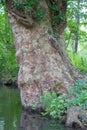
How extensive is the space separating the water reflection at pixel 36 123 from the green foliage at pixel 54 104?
26 centimetres

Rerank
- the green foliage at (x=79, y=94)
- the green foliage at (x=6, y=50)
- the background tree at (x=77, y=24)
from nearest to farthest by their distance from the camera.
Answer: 1. the green foliage at (x=79, y=94)
2. the background tree at (x=77, y=24)
3. the green foliage at (x=6, y=50)

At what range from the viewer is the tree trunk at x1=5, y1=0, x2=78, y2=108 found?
464 inches

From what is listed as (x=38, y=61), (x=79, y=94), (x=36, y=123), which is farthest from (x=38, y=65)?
(x=36, y=123)

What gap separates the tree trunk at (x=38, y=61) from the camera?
11.8m

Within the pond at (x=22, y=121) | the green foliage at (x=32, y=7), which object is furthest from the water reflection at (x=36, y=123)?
the green foliage at (x=32, y=7)

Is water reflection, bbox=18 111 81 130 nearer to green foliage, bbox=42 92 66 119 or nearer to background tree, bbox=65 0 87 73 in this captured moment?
green foliage, bbox=42 92 66 119

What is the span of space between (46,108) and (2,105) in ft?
9.80

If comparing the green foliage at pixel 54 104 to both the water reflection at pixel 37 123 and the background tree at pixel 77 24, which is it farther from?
the background tree at pixel 77 24

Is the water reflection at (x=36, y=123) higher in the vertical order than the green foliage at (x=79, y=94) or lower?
lower

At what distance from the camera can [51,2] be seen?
13094mm

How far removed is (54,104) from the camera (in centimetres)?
1065

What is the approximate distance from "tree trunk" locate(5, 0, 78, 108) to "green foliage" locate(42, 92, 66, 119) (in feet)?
1.81

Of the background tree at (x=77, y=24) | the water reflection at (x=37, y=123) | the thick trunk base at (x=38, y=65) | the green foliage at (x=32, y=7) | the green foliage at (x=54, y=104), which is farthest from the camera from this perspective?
the background tree at (x=77, y=24)

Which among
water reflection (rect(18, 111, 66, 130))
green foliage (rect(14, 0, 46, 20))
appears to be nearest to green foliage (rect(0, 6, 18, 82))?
green foliage (rect(14, 0, 46, 20))
